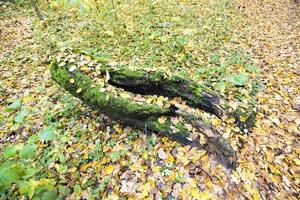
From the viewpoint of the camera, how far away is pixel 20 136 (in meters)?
4.34

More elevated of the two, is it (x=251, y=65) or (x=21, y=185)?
(x=21, y=185)

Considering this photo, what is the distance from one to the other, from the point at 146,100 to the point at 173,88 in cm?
53

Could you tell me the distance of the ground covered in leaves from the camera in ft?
11.5

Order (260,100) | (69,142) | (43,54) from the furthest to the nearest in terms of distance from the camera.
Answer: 1. (43,54)
2. (260,100)
3. (69,142)

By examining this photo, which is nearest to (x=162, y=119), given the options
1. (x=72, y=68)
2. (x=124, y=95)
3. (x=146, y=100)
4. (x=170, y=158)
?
(x=146, y=100)

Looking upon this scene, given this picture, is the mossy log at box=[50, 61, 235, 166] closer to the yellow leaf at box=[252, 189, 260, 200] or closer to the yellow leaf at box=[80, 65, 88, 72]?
the yellow leaf at box=[80, 65, 88, 72]

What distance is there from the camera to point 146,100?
4.10 meters

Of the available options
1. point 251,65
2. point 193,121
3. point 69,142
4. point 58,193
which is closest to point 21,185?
point 58,193

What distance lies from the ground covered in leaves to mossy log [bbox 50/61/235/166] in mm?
145

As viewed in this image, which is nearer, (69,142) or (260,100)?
(69,142)

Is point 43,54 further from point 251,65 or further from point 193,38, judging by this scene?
point 251,65

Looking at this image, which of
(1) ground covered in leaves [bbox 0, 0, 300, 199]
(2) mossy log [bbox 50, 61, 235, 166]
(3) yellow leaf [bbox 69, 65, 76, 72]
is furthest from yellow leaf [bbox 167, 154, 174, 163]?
(3) yellow leaf [bbox 69, 65, 76, 72]

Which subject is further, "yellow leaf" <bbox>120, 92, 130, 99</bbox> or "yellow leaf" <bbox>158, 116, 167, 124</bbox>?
"yellow leaf" <bbox>120, 92, 130, 99</bbox>

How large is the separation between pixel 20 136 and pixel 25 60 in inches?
117
